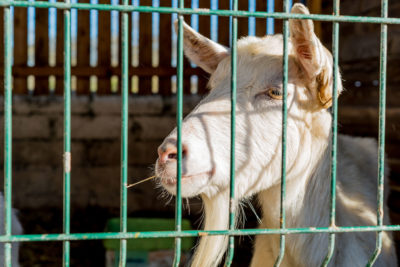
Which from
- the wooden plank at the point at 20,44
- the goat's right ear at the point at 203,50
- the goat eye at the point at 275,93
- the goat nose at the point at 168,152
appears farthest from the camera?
the wooden plank at the point at 20,44

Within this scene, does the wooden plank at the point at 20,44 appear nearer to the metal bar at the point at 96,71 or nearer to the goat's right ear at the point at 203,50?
the metal bar at the point at 96,71

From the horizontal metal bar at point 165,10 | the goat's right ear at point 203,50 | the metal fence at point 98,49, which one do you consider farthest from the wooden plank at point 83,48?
the horizontal metal bar at point 165,10

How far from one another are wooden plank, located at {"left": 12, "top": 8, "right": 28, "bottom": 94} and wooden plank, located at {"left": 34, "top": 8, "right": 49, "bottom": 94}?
14 centimetres

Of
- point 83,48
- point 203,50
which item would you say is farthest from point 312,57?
point 83,48

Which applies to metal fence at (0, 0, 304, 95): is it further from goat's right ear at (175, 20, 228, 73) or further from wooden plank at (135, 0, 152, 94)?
goat's right ear at (175, 20, 228, 73)

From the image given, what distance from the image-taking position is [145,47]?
669 centimetres

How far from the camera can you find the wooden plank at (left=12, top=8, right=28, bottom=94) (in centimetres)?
650

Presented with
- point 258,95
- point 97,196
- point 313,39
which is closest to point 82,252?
point 97,196

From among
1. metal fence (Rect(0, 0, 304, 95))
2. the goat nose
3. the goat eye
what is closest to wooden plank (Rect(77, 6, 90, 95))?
metal fence (Rect(0, 0, 304, 95))

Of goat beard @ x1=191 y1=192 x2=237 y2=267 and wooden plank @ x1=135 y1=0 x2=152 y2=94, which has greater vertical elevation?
wooden plank @ x1=135 y1=0 x2=152 y2=94

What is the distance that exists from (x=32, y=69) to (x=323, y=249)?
4.90 meters

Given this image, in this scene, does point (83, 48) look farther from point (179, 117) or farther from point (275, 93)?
point (179, 117)

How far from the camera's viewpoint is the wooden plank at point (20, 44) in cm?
650

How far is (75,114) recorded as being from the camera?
247 inches
